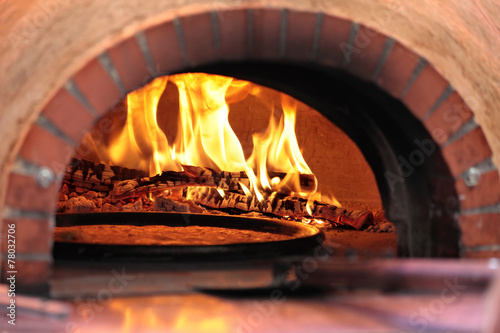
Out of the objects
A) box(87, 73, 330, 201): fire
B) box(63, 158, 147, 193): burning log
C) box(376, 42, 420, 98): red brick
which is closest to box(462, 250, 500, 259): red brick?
box(376, 42, 420, 98): red brick

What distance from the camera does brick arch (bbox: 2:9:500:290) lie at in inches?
70.0

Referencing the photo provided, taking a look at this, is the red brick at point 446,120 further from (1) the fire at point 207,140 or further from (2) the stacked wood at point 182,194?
(1) the fire at point 207,140

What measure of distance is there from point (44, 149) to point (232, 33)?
723mm

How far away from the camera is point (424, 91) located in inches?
80.4

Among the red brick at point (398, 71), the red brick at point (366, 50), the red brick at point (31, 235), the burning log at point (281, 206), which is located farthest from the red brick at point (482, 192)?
the burning log at point (281, 206)

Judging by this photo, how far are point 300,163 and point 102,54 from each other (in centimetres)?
235

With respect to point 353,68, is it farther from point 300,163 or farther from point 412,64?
point 300,163

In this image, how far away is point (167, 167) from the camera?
12.6 ft

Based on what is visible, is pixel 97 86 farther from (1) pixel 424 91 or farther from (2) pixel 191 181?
(2) pixel 191 181

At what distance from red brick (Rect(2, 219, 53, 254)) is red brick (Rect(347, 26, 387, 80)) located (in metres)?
1.16

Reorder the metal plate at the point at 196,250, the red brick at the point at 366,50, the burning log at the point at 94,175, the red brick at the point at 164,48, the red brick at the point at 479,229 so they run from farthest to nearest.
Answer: the burning log at the point at 94,175 → the metal plate at the point at 196,250 → the red brick at the point at 479,229 → the red brick at the point at 366,50 → the red brick at the point at 164,48

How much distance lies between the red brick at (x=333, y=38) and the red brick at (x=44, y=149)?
3.05 feet

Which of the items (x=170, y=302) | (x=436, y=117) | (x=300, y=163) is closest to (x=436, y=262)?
(x=436, y=117)

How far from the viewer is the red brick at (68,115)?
5.90 ft
